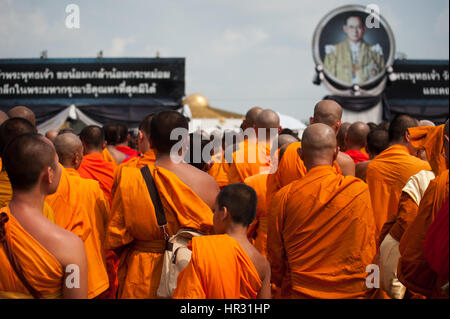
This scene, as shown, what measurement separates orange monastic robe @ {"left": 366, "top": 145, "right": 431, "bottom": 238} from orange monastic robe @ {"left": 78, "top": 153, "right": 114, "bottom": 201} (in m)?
2.94

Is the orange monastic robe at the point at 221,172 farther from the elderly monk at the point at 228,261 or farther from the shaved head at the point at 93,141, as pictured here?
the elderly monk at the point at 228,261

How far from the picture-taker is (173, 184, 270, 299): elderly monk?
119 inches

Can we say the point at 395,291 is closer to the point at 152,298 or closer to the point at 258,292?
the point at 258,292

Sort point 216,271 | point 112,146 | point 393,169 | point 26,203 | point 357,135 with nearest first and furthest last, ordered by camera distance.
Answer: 1. point 26,203
2. point 216,271
3. point 393,169
4. point 357,135
5. point 112,146

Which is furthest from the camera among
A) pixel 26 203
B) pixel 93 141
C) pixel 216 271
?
pixel 93 141

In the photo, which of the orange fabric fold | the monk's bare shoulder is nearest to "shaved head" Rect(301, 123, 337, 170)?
the orange fabric fold

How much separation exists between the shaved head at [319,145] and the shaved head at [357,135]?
2.83m

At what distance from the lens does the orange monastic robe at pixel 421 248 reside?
2762mm

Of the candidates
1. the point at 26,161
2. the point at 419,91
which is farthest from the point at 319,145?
the point at 419,91

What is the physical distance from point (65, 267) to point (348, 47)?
15.7m

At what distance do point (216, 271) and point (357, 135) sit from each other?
409cm

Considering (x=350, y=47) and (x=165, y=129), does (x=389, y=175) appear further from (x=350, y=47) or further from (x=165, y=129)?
(x=350, y=47)

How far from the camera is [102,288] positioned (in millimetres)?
3549

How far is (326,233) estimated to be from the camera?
12.0 ft
